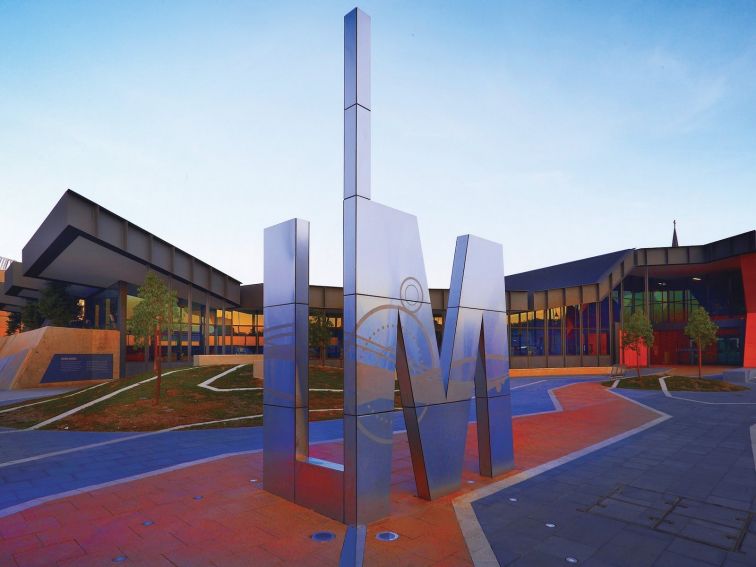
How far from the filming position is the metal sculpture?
8.95m

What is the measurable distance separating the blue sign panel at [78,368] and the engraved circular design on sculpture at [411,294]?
37266mm

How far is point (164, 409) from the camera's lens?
21781 millimetres

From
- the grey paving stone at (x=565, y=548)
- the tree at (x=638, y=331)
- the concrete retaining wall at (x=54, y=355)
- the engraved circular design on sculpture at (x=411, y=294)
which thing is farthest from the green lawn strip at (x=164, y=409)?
the tree at (x=638, y=331)

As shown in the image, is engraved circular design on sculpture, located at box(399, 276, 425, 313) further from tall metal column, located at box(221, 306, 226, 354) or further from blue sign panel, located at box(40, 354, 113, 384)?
tall metal column, located at box(221, 306, 226, 354)

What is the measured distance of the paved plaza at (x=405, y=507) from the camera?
7594mm

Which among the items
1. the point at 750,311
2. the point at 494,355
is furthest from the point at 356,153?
the point at 750,311

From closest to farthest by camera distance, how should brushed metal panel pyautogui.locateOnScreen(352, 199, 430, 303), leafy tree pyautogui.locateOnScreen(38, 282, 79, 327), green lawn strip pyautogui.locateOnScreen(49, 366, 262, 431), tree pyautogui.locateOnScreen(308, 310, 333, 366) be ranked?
brushed metal panel pyautogui.locateOnScreen(352, 199, 430, 303) → green lawn strip pyautogui.locateOnScreen(49, 366, 262, 431) → tree pyautogui.locateOnScreen(308, 310, 333, 366) → leafy tree pyautogui.locateOnScreen(38, 282, 79, 327)

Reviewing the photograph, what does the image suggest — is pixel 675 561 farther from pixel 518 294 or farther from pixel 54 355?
pixel 54 355

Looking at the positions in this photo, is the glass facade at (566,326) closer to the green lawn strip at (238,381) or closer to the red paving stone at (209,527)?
the green lawn strip at (238,381)

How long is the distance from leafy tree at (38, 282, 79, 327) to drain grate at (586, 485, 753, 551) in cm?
5140

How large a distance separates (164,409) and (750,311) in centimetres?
5110

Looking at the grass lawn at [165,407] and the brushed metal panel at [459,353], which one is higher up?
the brushed metal panel at [459,353]

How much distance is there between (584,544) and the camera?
7.92m

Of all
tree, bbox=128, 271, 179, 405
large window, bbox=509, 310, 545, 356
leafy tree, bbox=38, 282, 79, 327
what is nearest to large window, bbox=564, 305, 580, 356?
large window, bbox=509, 310, 545, 356
